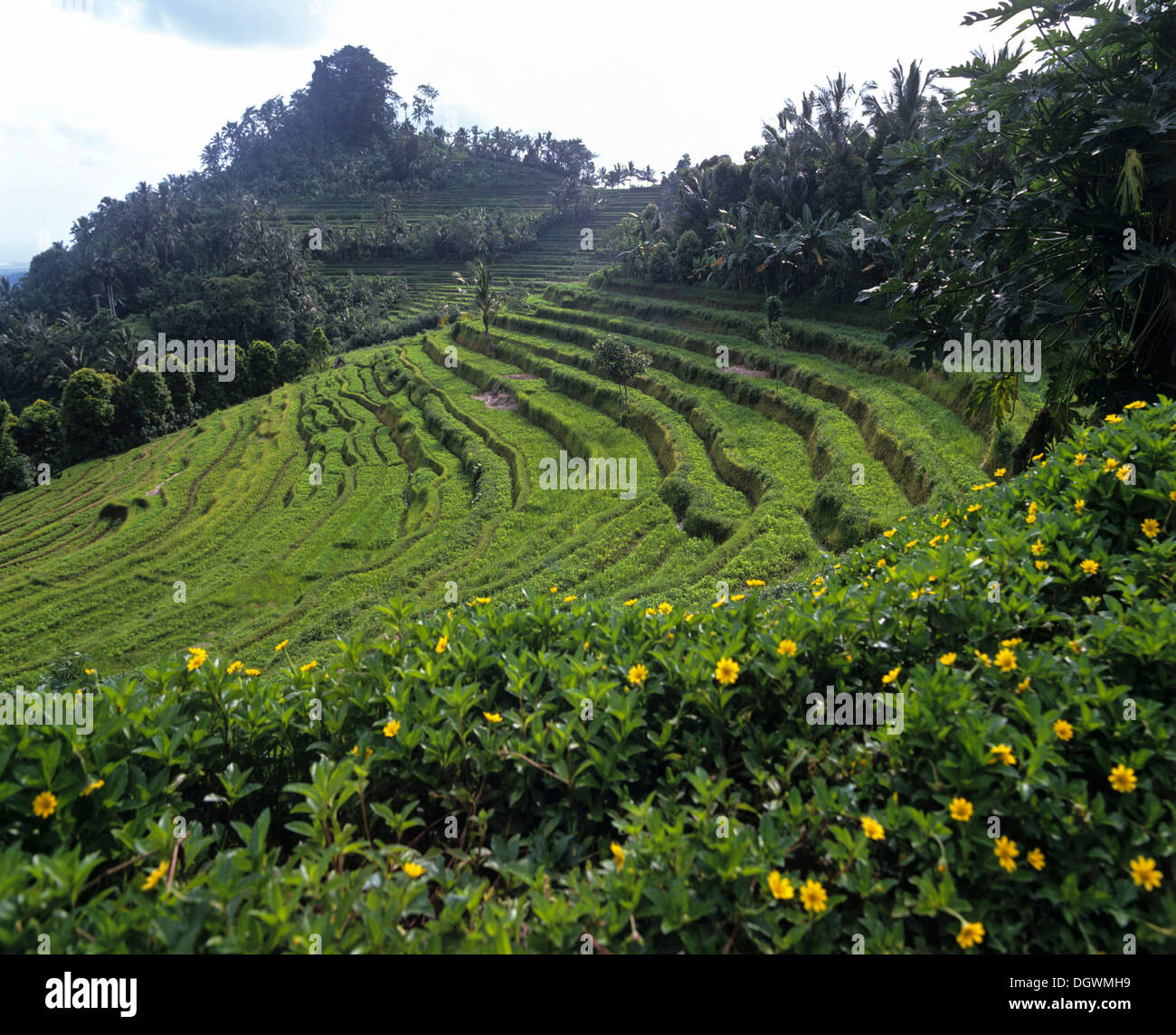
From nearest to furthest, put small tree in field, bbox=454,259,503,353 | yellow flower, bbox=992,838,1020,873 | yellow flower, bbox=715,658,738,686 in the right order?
yellow flower, bbox=992,838,1020,873
yellow flower, bbox=715,658,738,686
small tree in field, bbox=454,259,503,353

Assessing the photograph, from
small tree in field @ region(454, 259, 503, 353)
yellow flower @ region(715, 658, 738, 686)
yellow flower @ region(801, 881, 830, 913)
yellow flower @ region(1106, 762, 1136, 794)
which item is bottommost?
yellow flower @ region(801, 881, 830, 913)

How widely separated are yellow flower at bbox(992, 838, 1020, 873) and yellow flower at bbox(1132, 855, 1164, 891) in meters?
0.28

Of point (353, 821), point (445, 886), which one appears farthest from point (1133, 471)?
point (353, 821)

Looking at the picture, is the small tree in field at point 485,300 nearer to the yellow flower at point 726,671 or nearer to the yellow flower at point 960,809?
the yellow flower at point 726,671

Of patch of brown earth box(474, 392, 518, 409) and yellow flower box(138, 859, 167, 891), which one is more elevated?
patch of brown earth box(474, 392, 518, 409)

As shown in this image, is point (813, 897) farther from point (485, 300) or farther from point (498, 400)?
point (485, 300)

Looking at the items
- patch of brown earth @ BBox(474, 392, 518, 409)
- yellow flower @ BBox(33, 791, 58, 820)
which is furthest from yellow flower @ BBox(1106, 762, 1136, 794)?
patch of brown earth @ BBox(474, 392, 518, 409)

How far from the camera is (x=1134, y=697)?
2375 mm

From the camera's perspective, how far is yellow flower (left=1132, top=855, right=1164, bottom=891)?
185cm

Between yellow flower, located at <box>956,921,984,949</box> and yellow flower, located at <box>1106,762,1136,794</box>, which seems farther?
yellow flower, located at <box>1106,762,1136,794</box>

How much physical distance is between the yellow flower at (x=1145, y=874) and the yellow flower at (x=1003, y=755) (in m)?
0.36

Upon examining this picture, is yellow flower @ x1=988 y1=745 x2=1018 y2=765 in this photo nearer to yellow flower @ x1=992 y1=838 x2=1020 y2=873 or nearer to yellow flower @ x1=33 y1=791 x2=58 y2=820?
yellow flower @ x1=992 y1=838 x2=1020 y2=873

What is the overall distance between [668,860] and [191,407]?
149ft

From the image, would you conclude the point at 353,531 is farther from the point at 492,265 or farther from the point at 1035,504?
the point at 492,265
